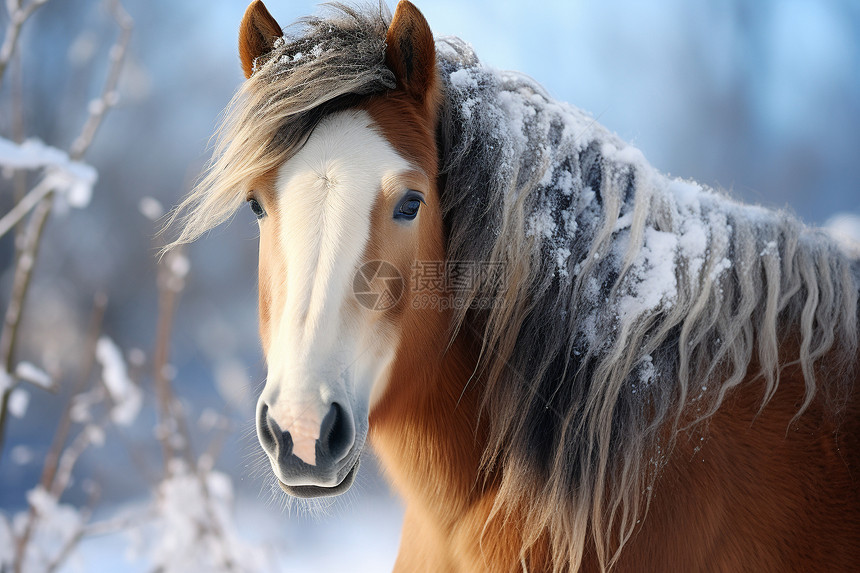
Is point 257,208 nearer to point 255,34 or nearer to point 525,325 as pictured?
point 255,34

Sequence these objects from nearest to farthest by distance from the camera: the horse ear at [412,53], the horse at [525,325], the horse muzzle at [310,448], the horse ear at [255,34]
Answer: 1. the horse muzzle at [310,448]
2. the horse at [525,325]
3. the horse ear at [412,53]
4. the horse ear at [255,34]

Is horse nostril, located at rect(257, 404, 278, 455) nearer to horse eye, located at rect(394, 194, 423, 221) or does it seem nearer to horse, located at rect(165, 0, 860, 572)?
horse, located at rect(165, 0, 860, 572)

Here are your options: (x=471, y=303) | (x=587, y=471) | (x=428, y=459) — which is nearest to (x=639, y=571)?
(x=587, y=471)

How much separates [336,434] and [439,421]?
345 millimetres

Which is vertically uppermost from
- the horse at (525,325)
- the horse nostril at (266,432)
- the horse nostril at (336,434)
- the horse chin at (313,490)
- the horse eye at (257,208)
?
the horse at (525,325)

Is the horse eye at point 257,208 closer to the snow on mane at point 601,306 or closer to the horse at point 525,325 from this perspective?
the horse at point 525,325

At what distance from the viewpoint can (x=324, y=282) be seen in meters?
1.16

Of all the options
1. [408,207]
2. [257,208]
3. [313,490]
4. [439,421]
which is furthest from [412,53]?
[313,490]

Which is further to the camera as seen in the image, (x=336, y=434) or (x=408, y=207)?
(x=408, y=207)

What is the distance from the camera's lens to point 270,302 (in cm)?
136

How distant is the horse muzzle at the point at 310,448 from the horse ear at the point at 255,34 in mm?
958

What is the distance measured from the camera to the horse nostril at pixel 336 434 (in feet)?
3.59

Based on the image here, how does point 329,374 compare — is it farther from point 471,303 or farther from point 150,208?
point 150,208

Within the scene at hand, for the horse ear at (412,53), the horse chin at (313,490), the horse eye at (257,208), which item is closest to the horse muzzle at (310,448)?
the horse chin at (313,490)
